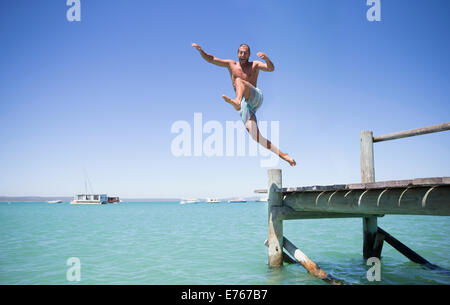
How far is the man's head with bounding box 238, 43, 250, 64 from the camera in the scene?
5996mm

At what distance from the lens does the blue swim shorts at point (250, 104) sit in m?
5.89

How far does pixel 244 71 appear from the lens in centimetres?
602

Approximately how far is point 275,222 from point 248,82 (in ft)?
13.5

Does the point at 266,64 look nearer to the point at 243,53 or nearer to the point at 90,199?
the point at 243,53

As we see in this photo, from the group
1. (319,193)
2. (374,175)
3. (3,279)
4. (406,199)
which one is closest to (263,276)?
(319,193)

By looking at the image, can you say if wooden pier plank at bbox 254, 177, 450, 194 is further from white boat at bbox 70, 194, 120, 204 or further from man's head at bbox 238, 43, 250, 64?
white boat at bbox 70, 194, 120, 204

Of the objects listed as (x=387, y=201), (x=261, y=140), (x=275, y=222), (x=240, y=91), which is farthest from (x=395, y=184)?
(x=275, y=222)

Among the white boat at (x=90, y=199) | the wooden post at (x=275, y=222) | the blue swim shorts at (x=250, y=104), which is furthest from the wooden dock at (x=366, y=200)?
the white boat at (x=90, y=199)

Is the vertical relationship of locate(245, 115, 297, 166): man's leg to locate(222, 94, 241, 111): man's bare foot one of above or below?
below

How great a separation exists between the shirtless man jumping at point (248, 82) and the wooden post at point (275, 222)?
2858 mm

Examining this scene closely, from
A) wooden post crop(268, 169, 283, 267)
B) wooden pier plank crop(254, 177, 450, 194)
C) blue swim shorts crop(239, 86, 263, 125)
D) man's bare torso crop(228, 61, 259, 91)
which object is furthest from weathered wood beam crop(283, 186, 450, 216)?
man's bare torso crop(228, 61, 259, 91)

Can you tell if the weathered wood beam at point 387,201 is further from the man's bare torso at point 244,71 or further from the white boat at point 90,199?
the white boat at point 90,199

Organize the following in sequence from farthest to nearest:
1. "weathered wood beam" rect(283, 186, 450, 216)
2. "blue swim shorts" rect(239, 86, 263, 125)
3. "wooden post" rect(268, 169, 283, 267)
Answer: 1. "wooden post" rect(268, 169, 283, 267)
2. "blue swim shorts" rect(239, 86, 263, 125)
3. "weathered wood beam" rect(283, 186, 450, 216)
